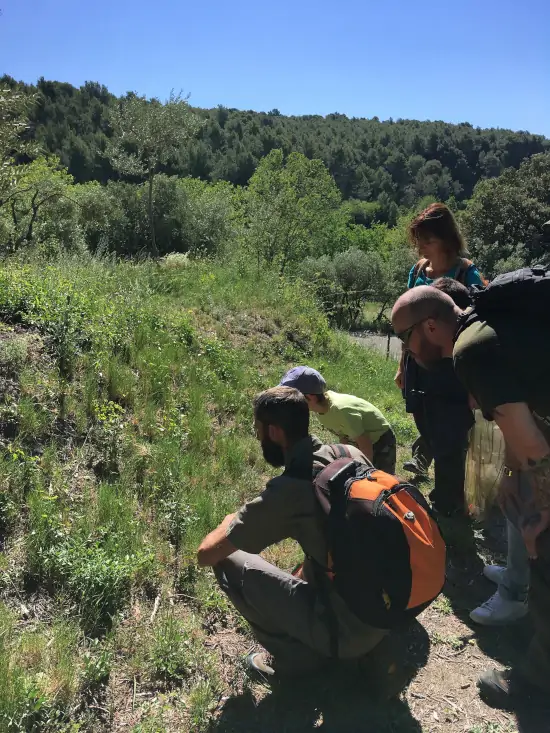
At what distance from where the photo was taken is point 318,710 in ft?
7.54

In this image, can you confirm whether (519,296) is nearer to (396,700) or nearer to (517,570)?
(517,570)

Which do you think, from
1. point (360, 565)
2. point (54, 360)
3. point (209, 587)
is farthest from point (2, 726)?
point (54, 360)

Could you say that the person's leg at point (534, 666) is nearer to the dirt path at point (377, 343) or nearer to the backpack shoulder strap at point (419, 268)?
the backpack shoulder strap at point (419, 268)

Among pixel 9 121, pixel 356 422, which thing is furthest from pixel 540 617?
pixel 9 121

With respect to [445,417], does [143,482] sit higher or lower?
lower

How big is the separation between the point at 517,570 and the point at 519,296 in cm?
174

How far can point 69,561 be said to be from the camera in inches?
113

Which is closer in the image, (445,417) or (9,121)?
(445,417)

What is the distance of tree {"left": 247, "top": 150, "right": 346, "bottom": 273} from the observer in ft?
101

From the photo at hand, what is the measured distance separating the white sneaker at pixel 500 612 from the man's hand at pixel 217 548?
59.7 inches

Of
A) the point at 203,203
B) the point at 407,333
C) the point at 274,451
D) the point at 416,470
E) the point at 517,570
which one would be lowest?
the point at 416,470

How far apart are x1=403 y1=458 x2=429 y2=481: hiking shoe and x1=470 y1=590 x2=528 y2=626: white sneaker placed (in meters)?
1.88

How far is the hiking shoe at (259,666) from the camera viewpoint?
2.43 metres

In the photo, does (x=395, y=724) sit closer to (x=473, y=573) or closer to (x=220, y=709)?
(x=220, y=709)
